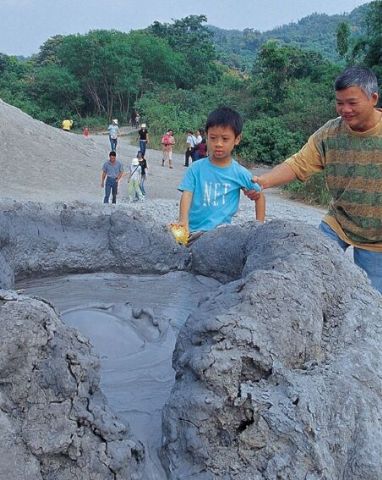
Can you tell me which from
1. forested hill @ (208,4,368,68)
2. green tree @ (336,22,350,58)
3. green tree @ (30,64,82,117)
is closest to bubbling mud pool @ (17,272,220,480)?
green tree @ (336,22,350,58)

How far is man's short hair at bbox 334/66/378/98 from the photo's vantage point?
2.05 metres

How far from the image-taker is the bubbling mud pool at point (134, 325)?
5.09 feet

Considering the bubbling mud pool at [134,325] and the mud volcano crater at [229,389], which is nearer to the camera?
the mud volcano crater at [229,389]

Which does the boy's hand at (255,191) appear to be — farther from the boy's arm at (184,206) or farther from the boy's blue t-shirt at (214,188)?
the boy's arm at (184,206)

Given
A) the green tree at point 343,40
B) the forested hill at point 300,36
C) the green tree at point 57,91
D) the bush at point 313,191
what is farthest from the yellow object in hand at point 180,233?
the forested hill at point 300,36

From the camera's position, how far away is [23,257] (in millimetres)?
2348

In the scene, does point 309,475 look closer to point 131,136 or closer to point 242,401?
point 242,401

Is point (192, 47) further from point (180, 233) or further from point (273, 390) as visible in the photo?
point (273, 390)

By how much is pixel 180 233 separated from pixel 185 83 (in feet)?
98.2

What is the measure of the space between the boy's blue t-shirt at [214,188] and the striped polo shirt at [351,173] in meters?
0.21

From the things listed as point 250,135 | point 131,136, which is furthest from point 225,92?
point 250,135

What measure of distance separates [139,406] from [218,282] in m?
0.77

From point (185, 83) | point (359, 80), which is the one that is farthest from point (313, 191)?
point (185, 83)

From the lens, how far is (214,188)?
7.97 ft
